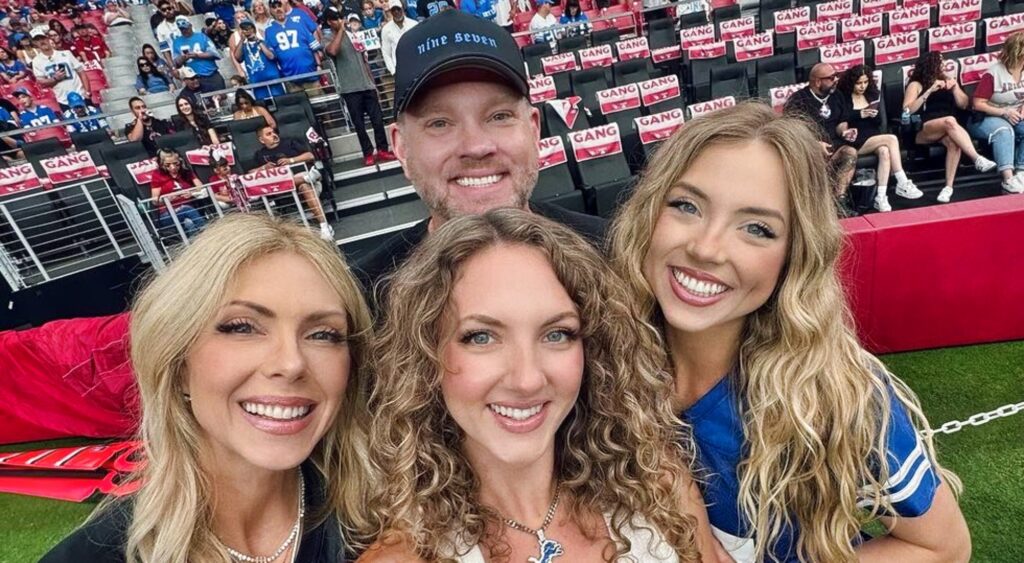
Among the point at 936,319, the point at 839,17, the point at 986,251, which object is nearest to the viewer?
the point at 986,251

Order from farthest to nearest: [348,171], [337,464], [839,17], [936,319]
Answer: [839,17] < [348,171] < [936,319] < [337,464]

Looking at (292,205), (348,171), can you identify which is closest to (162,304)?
(292,205)

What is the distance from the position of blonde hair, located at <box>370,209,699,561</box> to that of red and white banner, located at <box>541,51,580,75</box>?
324 inches

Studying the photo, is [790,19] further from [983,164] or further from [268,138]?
[268,138]

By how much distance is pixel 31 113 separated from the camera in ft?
31.1

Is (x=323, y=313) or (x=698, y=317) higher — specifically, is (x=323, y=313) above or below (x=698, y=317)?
above

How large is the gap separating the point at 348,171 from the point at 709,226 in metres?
7.00

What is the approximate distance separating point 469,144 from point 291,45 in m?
7.67

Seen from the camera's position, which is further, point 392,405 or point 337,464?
point 337,464

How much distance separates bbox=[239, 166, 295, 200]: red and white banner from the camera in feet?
20.1

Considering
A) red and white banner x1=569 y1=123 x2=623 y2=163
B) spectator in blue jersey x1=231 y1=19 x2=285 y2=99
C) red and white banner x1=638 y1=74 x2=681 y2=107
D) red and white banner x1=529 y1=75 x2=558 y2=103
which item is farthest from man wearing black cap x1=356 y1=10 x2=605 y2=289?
spectator in blue jersey x1=231 y1=19 x2=285 y2=99

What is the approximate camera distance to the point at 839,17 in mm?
9297

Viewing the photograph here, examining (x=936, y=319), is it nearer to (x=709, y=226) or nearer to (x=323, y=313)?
(x=709, y=226)

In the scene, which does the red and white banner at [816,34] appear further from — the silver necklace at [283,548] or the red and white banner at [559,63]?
the silver necklace at [283,548]
